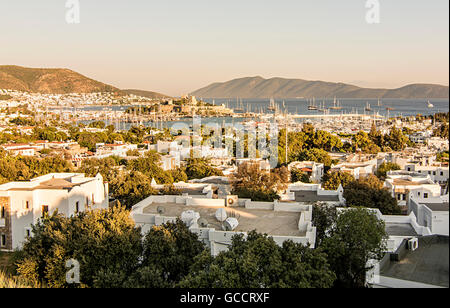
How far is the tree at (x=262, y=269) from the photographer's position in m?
7.87

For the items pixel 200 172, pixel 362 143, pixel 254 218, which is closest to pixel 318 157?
pixel 200 172

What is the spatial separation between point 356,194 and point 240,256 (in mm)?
12283

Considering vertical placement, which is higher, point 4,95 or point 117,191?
point 4,95

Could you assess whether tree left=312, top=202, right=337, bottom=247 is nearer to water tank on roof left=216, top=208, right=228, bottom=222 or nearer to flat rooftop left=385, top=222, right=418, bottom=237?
flat rooftop left=385, top=222, right=418, bottom=237

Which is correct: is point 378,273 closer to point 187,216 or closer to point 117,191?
point 187,216

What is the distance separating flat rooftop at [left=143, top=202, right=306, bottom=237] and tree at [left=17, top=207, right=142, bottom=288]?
8.97ft

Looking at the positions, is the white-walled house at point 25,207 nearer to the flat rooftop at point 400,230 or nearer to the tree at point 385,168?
the flat rooftop at point 400,230

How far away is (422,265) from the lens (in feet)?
30.9

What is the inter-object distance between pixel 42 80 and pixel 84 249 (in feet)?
492

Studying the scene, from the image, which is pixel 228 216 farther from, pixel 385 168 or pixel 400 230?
pixel 385 168

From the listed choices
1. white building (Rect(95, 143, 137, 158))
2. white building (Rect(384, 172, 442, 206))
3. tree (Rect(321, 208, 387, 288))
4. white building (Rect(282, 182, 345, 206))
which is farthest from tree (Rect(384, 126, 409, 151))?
tree (Rect(321, 208, 387, 288))

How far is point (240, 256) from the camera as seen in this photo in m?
8.45

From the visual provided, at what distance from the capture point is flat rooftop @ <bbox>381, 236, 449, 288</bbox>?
854 centimetres

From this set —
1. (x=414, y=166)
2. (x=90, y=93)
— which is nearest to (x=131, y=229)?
(x=414, y=166)
